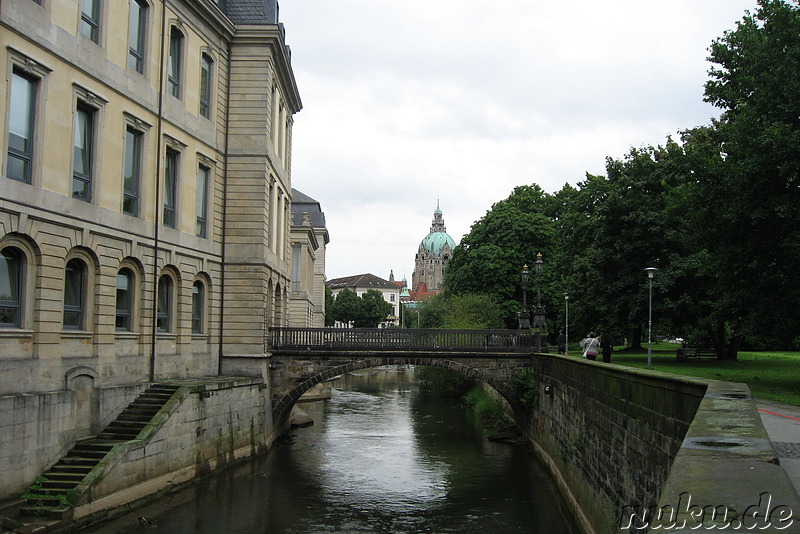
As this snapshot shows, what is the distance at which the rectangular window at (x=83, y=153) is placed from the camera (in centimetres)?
1798

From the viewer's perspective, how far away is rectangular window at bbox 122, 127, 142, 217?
20.2m

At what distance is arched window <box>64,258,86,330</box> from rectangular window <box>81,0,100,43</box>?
17.5ft

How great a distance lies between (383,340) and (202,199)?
8.13 meters

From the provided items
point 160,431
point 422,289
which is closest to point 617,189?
point 160,431

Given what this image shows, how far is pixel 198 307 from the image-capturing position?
81.3ft

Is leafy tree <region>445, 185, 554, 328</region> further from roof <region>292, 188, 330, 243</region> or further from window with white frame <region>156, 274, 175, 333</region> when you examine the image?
window with white frame <region>156, 274, 175, 333</region>

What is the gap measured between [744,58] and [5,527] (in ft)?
73.6

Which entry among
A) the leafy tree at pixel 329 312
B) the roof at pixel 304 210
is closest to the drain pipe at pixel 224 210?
the roof at pixel 304 210

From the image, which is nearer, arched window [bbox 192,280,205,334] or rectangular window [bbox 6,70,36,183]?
rectangular window [bbox 6,70,36,183]

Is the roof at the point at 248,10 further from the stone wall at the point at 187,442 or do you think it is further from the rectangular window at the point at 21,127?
the stone wall at the point at 187,442

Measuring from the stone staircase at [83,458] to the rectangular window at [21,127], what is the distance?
5.95 meters

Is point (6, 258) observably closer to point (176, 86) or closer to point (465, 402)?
point (176, 86)

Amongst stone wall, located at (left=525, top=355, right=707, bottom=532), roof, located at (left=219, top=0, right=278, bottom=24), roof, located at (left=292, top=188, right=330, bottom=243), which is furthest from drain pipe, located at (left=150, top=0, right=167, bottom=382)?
roof, located at (left=292, top=188, right=330, bottom=243)

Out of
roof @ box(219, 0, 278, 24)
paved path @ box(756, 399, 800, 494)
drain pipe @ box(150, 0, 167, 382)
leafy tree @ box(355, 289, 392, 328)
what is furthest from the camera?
leafy tree @ box(355, 289, 392, 328)
